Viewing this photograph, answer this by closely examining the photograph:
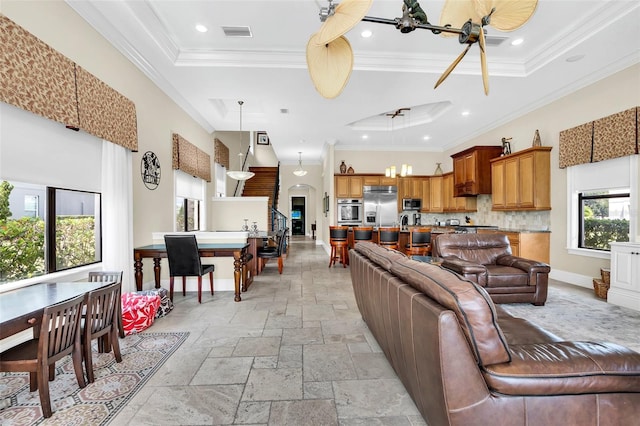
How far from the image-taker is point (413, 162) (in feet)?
28.3

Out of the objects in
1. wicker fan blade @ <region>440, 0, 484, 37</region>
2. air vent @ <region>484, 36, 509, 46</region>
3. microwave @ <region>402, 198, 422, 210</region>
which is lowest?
microwave @ <region>402, 198, 422, 210</region>

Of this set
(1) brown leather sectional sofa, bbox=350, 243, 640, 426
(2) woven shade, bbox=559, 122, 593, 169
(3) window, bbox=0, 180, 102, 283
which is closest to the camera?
(1) brown leather sectional sofa, bbox=350, 243, 640, 426

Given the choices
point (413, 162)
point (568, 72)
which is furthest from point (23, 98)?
point (413, 162)

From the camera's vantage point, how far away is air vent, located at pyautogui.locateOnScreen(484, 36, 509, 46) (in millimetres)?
3543

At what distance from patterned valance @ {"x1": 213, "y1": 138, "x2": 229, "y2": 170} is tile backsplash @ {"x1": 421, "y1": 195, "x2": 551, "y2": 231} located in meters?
6.80

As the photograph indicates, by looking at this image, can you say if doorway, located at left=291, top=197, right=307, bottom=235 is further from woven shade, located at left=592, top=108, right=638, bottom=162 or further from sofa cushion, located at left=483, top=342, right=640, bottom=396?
sofa cushion, located at left=483, top=342, right=640, bottom=396

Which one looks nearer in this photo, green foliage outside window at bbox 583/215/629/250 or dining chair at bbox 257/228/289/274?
green foliage outside window at bbox 583/215/629/250

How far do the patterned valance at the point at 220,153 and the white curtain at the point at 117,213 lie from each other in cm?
395

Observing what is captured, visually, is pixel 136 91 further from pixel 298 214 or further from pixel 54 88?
pixel 298 214

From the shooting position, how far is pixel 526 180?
16.9 ft

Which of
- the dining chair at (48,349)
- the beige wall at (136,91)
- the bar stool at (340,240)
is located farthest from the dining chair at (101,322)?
the bar stool at (340,240)

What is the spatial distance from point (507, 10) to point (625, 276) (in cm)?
387

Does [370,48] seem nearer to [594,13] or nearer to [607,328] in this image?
[594,13]

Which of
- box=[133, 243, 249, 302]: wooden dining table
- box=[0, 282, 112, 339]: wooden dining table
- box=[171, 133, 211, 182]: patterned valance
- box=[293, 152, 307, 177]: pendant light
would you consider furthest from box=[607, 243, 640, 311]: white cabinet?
box=[293, 152, 307, 177]: pendant light
